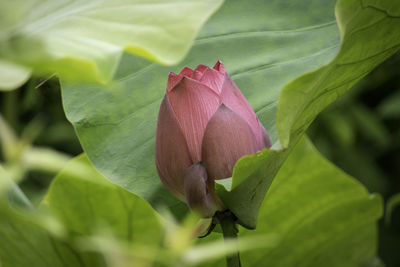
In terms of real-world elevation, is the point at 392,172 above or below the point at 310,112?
below

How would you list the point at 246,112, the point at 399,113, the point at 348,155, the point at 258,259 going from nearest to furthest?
the point at 246,112 < the point at 258,259 < the point at 399,113 < the point at 348,155

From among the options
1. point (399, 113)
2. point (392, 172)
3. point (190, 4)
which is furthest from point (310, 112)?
point (392, 172)

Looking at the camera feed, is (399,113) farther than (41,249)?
Yes

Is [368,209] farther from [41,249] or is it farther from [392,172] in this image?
[392,172]

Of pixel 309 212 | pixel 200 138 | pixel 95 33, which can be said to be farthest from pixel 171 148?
pixel 309 212

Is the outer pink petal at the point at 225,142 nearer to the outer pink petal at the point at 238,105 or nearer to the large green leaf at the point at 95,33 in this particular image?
the outer pink petal at the point at 238,105

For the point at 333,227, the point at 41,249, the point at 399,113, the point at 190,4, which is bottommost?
the point at 399,113
